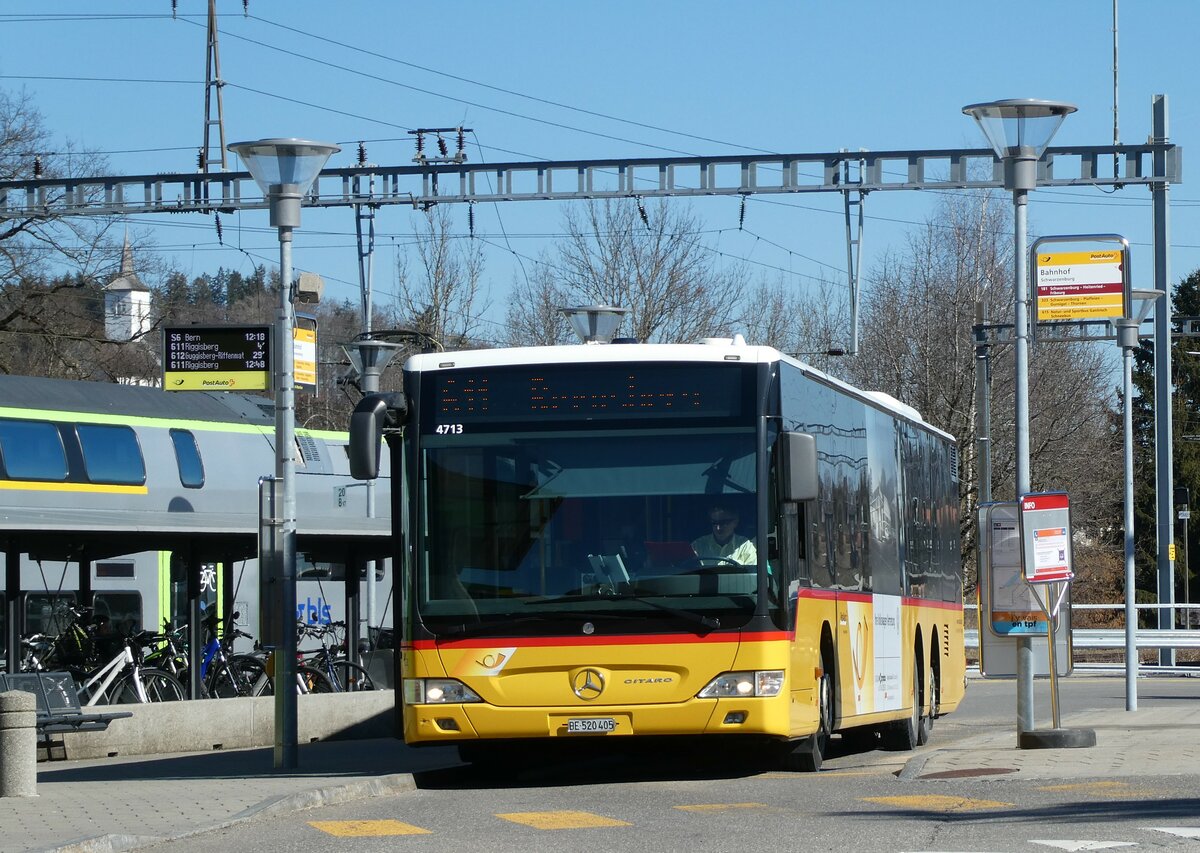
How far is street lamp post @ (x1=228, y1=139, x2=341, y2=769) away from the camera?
1599 centimetres

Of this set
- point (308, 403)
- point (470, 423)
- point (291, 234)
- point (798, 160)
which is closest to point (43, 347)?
point (798, 160)

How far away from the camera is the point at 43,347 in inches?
1797

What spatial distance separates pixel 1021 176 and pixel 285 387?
618 centimetres

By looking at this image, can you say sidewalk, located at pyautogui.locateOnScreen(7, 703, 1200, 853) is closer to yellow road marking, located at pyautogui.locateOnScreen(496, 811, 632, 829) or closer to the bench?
the bench

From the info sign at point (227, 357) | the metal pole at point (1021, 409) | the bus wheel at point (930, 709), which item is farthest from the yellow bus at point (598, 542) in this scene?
the bus wheel at point (930, 709)

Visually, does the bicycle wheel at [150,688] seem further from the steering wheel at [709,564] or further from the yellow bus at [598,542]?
the steering wheel at [709,564]

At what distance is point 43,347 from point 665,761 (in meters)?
31.3

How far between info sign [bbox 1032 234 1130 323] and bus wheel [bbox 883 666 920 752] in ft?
12.9

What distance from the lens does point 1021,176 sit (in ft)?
54.9

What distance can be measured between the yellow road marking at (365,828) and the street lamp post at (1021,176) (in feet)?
21.1

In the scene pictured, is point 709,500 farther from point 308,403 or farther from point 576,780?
point 308,403

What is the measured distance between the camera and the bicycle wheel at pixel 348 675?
25016mm

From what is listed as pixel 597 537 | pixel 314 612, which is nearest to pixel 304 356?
pixel 597 537

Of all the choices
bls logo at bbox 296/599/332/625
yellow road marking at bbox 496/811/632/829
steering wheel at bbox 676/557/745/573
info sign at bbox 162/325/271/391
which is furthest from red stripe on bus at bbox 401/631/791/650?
bls logo at bbox 296/599/332/625
